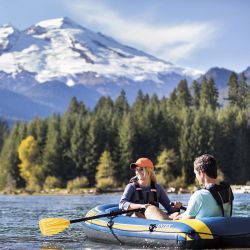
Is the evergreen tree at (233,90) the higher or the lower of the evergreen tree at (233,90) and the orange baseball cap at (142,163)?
the higher

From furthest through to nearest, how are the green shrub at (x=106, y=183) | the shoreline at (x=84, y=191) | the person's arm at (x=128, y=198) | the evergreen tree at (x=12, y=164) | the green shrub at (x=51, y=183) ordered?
the evergreen tree at (x=12, y=164)
the green shrub at (x=51, y=183)
the green shrub at (x=106, y=183)
the shoreline at (x=84, y=191)
the person's arm at (x=128, y=198)

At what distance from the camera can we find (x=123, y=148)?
93.1 meters

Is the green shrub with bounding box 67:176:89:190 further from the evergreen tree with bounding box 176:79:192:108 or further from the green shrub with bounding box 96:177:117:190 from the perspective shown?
the evergreen tree with bounding box 176:79:192:108

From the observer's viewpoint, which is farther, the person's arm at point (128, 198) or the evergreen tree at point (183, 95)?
the evergreen tree at point (183, 95)

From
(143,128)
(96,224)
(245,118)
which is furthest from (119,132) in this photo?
(96,224)

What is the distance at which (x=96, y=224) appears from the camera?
673 inches

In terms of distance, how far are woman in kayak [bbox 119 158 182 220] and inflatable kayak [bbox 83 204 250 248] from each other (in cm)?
54

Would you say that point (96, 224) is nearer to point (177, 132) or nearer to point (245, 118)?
point (177, 132)

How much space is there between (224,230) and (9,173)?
282ft

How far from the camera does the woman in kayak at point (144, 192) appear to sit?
16203 millimetres

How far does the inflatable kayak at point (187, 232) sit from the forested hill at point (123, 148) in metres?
69.0

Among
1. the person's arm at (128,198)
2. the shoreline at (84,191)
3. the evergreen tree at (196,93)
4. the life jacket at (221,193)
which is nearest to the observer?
the life jacket at (221,193)

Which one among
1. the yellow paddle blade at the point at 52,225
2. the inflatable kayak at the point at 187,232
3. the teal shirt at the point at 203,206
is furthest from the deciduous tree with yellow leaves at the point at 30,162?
the teal shirt at the point at 203,206

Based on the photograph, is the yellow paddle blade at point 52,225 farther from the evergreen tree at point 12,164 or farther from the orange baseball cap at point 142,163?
the evergreen tree at point 12,164
